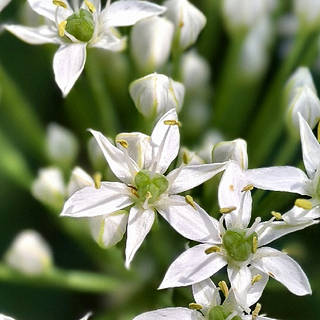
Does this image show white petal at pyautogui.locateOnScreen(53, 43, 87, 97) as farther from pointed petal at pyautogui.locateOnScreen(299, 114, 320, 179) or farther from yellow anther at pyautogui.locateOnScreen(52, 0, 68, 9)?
pointed petal at pyautogui.locateOnScreen(299, 114, 320, 179)

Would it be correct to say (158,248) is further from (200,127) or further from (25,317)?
(25,317)

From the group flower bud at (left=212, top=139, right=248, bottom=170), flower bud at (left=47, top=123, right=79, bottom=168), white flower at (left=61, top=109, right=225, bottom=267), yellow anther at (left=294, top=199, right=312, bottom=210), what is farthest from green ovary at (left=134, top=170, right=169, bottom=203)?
flower bud at (left=47, top=123, right=79, bottom=168)

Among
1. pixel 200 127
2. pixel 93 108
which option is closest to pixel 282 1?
pixel 200 127

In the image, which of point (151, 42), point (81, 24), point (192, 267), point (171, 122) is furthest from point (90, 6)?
point (192, 267)

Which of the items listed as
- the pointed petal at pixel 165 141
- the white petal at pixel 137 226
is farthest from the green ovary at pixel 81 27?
the white petal at pixel 137 226

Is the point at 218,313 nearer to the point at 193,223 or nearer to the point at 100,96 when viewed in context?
the point at 193,223

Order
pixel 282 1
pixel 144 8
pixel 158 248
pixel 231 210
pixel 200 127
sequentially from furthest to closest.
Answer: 1. pixel 282 1
2. pixel 200 127
3. pixel 158 248
4. pixel 144 8
5. pixel 231 210

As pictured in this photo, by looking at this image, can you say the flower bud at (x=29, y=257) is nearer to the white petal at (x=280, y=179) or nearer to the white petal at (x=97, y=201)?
the white petal at (x=97, y=201)

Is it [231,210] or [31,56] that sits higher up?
[231,210]
